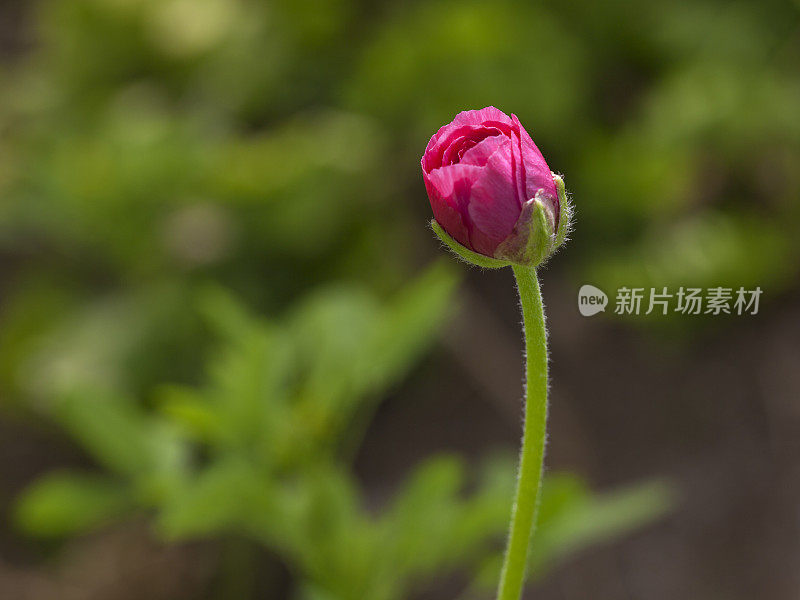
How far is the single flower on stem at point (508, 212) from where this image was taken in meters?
0.65

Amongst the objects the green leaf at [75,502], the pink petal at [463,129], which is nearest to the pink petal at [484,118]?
the pink petal at [463,129]

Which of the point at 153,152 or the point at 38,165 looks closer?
the point at 153,152

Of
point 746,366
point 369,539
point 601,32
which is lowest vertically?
point 369,539

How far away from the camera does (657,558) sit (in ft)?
7.17

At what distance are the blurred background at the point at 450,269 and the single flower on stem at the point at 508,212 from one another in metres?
1.47

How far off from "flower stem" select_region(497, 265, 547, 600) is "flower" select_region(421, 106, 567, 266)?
0.02 meters

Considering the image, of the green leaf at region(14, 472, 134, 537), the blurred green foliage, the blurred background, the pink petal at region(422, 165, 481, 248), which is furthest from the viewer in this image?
the blurred background

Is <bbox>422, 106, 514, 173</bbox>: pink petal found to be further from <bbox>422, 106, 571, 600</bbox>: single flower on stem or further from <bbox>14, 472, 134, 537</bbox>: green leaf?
<bbox>14, 472, 134, 537</bbox>: green leaf

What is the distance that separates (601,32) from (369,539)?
2052 mm

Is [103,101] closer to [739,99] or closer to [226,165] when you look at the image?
[226,165]

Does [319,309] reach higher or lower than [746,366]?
lower

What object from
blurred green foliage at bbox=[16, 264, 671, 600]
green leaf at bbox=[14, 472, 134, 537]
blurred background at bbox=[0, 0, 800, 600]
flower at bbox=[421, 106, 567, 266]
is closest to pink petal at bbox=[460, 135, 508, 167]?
flower at bbox=[421, 106, 567, 266]

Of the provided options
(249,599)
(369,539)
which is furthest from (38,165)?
(369,539)

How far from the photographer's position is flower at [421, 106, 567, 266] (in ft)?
2.12
